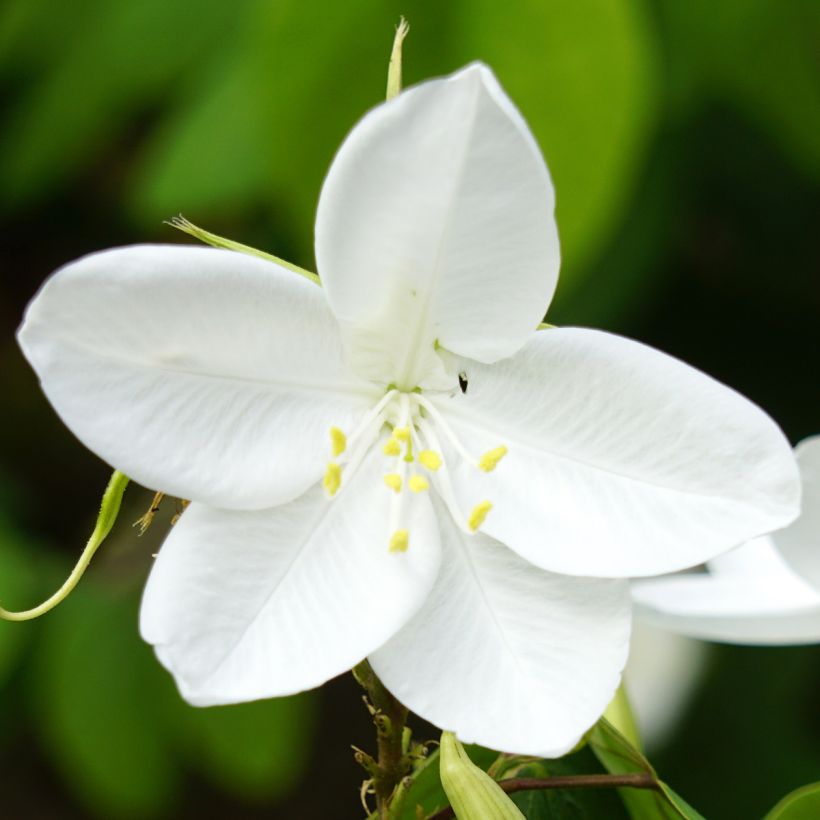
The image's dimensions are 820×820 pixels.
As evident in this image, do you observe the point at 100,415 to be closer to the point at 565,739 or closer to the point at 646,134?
the point at 565,739

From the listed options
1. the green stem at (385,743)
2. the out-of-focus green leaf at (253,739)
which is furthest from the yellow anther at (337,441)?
the out-of-focus green leaf at (253,739)

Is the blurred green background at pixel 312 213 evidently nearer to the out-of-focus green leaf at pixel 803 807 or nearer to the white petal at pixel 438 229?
the white petal at pixel 438 229

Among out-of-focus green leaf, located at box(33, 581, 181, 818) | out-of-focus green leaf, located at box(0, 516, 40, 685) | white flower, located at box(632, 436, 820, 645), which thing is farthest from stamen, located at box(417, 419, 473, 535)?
out-of-focus green leaf, located at box(33, 581, 181, 818)

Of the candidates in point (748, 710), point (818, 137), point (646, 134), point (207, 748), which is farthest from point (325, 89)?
point (748, 710)

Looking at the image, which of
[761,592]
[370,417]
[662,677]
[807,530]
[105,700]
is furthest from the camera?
[662,677]

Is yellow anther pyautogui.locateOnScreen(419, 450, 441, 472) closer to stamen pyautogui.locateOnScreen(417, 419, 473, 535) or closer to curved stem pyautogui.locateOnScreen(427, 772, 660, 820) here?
stamen pyautogui.locateOnScreen(417, 419, 473, 535)

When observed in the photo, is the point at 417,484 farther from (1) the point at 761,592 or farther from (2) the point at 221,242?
(1) the point at 761,592

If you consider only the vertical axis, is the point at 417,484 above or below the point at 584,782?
above

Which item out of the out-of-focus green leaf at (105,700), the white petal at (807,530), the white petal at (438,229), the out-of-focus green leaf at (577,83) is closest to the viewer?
the white petal at (438,229)

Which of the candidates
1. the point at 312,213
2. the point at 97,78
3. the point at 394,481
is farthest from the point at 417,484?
the point at 97,78
